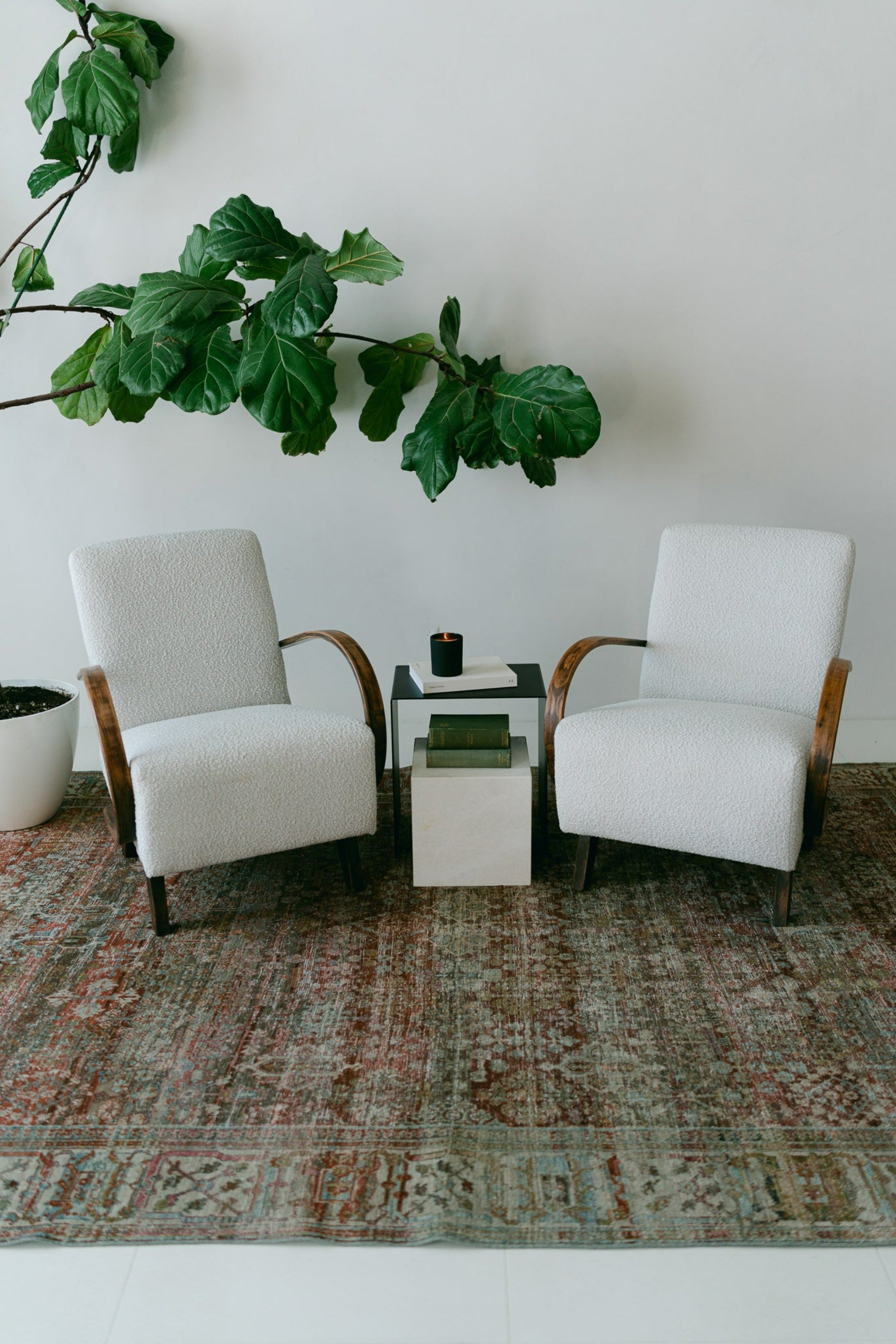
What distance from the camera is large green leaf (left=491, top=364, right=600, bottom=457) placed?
115 inches

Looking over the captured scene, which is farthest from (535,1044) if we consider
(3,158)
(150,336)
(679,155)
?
(3,158)

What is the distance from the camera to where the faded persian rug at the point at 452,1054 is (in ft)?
5.44

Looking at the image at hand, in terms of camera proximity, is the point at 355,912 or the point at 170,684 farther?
the point at 170,684

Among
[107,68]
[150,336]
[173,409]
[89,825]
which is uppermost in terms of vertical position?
[107,68]

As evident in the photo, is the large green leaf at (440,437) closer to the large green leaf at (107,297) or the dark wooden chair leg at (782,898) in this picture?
the large green leaf at (107,297)

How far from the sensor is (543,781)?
2740mm

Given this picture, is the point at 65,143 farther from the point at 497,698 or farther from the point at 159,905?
the point at 159,905

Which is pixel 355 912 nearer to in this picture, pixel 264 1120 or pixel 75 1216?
pixel 264 1120

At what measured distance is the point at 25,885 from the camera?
2719 millimetres

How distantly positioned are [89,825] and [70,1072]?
117 cm

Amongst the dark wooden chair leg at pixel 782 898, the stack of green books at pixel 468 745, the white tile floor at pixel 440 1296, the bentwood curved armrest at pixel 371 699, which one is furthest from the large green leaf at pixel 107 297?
the white tile floor at pixel 440 1296

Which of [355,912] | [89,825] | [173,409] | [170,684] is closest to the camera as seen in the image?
[355,912]

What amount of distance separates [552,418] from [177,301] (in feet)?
3.34

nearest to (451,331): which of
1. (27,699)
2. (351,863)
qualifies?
(351,863)
